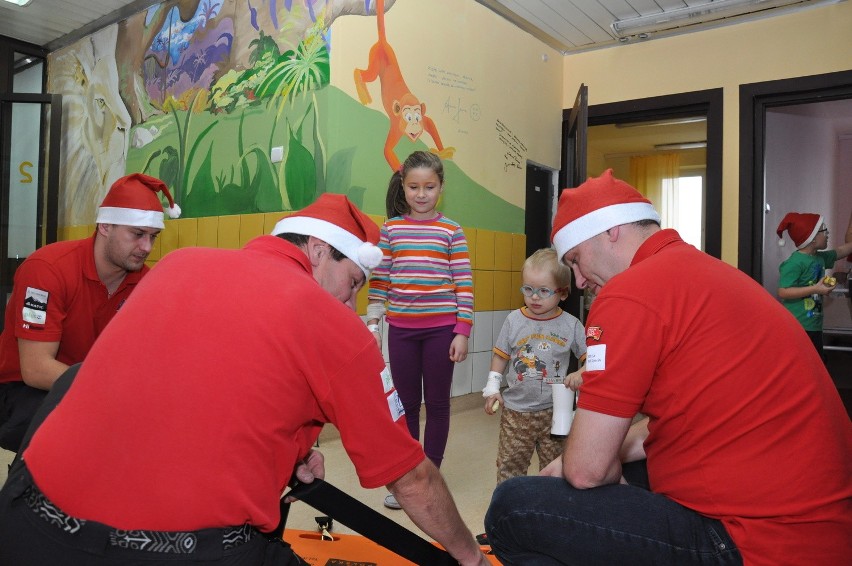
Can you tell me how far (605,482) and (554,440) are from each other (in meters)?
1.15

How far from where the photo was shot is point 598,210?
1.28m

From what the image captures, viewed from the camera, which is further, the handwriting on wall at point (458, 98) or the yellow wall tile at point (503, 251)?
the yellow wall tile at point (503, 251)

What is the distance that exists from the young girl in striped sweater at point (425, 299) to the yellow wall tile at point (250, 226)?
107cm

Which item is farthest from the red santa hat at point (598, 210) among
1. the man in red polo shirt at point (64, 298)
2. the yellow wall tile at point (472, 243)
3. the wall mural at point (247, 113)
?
the yellow wall tile at point (472, 243)

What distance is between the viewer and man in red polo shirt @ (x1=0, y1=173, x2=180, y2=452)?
6.02 feet

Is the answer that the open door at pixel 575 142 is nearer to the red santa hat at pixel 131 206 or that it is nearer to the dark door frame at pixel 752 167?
the dark door frame at pixel 752 167

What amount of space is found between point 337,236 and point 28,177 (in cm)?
450

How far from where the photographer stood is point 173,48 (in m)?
3.83

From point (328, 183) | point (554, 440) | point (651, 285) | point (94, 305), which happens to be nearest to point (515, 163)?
point (328, 183)

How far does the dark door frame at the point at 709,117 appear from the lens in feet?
14.5

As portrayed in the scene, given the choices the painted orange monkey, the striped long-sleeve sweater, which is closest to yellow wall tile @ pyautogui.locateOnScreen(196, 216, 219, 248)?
the painted orange monkey

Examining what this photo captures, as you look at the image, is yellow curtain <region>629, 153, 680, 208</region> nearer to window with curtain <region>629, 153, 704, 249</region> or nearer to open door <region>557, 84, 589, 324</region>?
window with curtain <region>629, 153, 704, 249</region>

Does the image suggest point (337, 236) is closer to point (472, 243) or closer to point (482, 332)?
point (472, 243)

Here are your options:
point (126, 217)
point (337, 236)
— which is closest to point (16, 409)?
point (126, 217)
